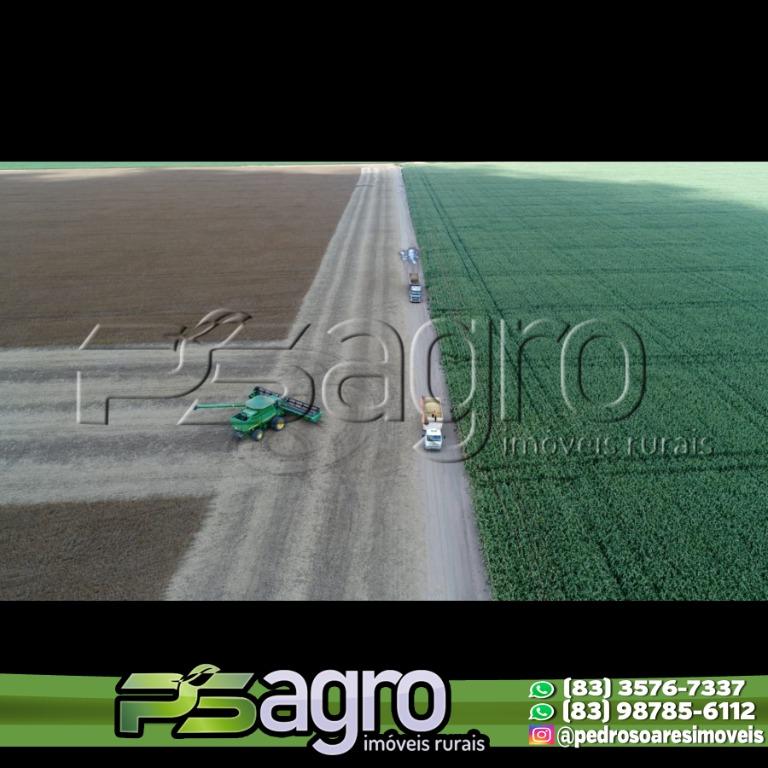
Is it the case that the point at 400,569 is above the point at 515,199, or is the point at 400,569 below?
below

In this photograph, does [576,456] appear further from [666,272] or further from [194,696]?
[666,272]

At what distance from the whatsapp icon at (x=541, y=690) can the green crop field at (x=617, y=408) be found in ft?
8.37

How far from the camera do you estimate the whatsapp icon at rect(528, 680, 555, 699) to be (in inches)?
388

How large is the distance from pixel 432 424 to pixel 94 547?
10333mm

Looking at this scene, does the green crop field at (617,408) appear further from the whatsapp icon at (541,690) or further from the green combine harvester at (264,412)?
the green combine harvester at (264,412)

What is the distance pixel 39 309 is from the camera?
2992 centimetres

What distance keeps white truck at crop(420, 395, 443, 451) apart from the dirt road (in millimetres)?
434

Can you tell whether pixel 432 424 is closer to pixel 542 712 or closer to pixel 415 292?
pixel 542 712

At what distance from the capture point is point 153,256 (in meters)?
41.1

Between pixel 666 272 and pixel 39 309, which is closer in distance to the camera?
pixel 39 309

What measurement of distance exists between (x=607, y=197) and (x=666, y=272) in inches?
1343

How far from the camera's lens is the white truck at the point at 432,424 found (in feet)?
57.6

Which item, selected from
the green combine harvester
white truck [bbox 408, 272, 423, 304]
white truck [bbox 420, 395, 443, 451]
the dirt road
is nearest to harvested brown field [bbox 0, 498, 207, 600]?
the dirt road

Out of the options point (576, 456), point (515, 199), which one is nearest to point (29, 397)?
point (576, 456)
